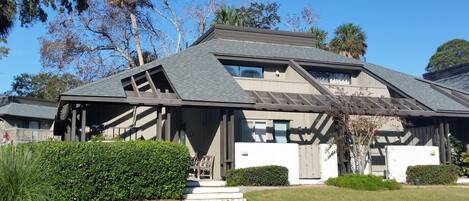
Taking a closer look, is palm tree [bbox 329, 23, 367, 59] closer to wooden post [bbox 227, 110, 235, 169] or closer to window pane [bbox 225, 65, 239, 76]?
window pane [bbox 225, 65, 239, 76]

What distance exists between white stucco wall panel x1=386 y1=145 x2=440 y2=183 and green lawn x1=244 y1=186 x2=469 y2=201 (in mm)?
4489

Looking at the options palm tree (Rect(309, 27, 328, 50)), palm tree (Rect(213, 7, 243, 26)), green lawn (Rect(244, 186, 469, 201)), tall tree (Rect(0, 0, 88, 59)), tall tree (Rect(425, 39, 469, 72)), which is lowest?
green lawn (Rect(244, 186, 469, 201))

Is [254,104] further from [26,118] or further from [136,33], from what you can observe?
[26,118]

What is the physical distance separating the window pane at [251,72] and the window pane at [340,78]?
4.19 metres

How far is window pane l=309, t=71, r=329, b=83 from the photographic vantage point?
25734 mm

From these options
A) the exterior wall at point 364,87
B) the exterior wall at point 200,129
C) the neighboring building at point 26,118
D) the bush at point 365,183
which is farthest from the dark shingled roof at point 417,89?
the neighboring building at point 26,118

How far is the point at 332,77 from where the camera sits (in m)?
26.0

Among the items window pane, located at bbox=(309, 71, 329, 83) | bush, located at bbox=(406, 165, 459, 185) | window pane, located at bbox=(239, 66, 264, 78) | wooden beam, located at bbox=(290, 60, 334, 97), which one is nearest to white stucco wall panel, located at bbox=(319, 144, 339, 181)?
wooden beam, located at bbox=(290, 60, 334, 97)

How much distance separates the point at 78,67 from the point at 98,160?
2848cm

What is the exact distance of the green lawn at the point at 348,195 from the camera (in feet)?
46.2

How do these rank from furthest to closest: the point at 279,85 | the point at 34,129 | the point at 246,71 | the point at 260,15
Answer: the point at 260,15, the point at 34,129, the point at 246,71, the point at 279,85

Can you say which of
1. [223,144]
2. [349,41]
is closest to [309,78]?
[223,144]

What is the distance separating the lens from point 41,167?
1096cm

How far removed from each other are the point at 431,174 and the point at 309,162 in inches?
191
